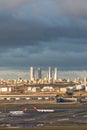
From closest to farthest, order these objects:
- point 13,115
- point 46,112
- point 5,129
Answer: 1. point 5,129
2. point 13,115
3. point 46,112

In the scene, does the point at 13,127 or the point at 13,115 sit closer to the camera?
the point at 13,127

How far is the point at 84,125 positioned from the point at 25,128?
42.9 ft

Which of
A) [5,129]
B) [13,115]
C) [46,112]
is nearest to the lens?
[5,129]

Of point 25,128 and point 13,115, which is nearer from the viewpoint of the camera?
point 25,128

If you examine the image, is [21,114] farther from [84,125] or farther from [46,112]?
[84,125]

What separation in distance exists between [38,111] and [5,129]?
63035 mm

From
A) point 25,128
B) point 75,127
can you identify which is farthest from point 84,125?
point 25,128

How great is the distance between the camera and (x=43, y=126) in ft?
353

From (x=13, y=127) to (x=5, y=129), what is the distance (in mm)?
5213

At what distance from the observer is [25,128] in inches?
4063

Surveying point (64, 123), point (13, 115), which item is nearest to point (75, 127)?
point (64, 123)

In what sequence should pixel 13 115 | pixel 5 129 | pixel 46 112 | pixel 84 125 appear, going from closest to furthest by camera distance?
1. pixel 5 129
2. pixel 84 125
3. pixel 13 115
4. pixel 46 112

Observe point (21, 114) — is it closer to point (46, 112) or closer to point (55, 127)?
point (46, 112)

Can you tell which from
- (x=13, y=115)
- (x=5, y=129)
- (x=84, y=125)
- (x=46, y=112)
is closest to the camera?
(x=5, y=129)
